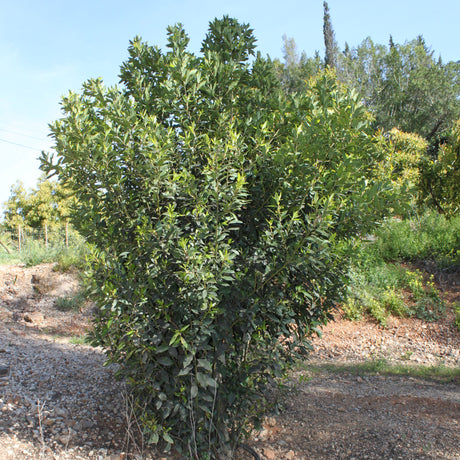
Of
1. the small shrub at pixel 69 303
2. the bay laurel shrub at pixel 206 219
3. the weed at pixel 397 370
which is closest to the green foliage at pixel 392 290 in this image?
the weed at pixel 397 370

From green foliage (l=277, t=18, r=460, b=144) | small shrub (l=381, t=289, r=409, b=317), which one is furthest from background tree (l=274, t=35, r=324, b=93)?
small shrub (l=381, t=289, r=409, b=317)

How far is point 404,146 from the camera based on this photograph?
15109 millimetres

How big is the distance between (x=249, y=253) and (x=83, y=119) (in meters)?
1.44

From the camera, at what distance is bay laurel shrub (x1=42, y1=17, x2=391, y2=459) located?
96.9 inches

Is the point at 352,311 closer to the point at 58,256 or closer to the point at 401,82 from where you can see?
the point at 58,256

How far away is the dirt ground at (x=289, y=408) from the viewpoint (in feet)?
10.3

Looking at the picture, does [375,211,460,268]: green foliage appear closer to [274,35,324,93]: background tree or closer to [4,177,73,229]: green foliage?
[4,177,73,229]: green foliage

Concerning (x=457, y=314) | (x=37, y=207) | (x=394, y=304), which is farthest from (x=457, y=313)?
(x=37, y=207)

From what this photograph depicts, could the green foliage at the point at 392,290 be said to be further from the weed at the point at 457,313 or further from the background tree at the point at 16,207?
the background tree at the point at 16,207

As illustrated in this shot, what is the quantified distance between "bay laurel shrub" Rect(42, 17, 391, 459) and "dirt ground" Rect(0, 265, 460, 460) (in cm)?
55

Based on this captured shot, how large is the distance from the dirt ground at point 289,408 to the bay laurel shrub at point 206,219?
1.81 ft

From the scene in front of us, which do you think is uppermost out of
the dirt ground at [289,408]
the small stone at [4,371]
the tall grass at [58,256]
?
the tall grass at [58,256]

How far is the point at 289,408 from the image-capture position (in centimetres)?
429

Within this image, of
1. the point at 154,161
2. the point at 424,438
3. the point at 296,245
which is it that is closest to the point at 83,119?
the point at 154,161
